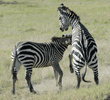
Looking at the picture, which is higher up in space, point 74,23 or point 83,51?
point 74,23

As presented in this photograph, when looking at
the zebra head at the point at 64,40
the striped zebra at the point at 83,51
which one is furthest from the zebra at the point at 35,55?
the striped zebra at the point at 83,51

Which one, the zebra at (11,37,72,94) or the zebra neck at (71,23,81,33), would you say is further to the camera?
the zebra at (11,37,72,94)

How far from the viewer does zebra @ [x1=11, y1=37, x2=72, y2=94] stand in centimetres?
620

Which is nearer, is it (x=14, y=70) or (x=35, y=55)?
(x=35, y=55)

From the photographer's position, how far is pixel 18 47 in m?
6.26

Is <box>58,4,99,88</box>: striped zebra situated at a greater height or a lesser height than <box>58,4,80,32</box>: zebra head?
lesser

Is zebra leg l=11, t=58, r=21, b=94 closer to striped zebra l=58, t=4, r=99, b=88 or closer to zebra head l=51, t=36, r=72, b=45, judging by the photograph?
zebra head l=51, t=36, r=72, b=45

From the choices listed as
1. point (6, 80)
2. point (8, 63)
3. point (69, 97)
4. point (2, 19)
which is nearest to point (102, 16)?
point (2, 19)

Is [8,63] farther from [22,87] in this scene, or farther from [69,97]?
[69,97]

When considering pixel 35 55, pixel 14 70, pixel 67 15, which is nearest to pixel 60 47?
pixel 35 55

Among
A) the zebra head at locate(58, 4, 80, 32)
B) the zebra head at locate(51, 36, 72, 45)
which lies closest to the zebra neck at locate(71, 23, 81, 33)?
the zebra head at locate(58, 4, 80, 32)

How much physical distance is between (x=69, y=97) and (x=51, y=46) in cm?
299

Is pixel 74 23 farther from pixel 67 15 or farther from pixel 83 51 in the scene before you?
pixel 83 51

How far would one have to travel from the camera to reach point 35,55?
650 centimetres
